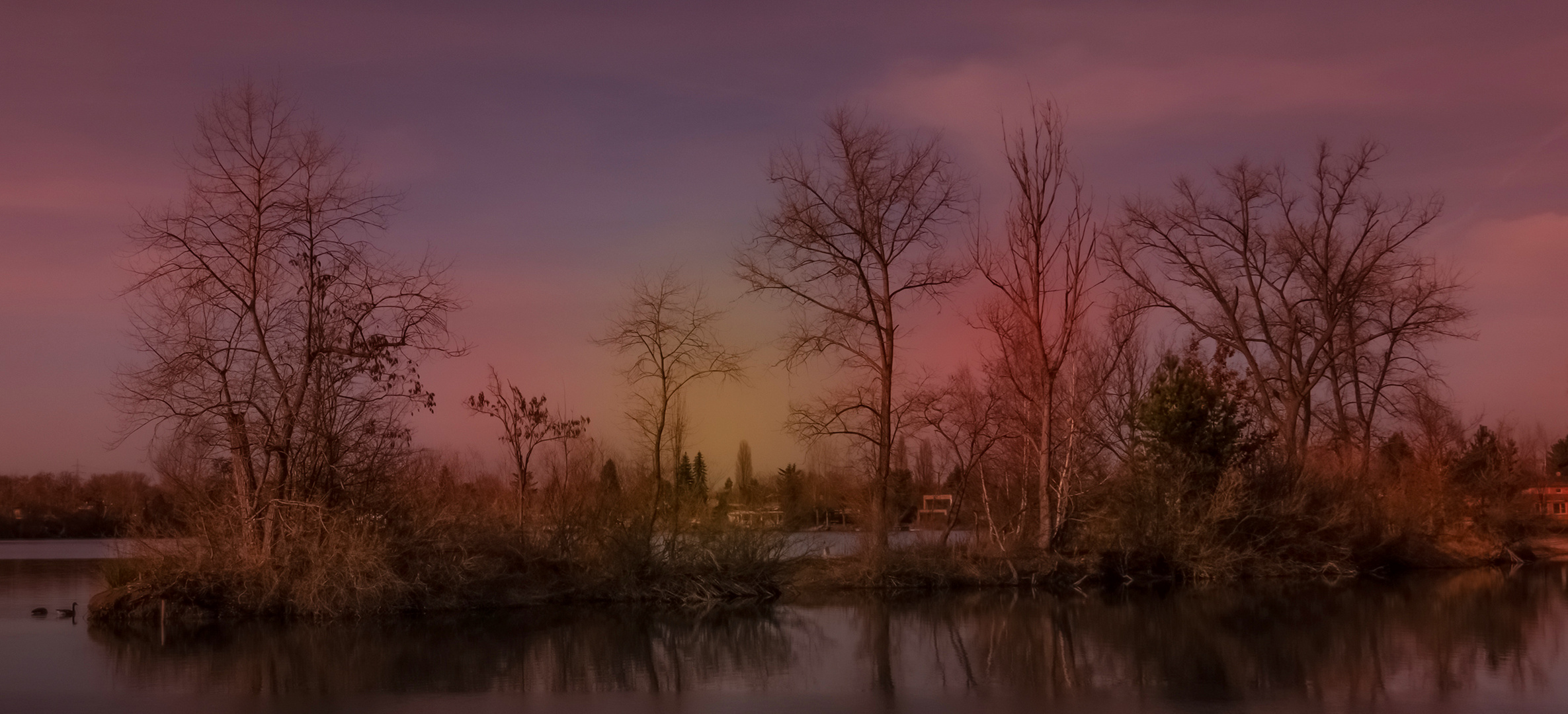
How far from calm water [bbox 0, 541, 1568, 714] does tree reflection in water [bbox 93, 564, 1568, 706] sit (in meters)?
0.06

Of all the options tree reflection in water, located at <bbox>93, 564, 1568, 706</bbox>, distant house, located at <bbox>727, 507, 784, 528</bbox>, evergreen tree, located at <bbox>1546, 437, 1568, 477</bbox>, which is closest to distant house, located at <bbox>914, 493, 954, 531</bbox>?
tree reflection in water, located at <bbox>93, 564, 1568, 706</bbox>

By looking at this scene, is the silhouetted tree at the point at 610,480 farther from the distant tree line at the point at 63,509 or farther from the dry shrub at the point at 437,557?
the distant tree line at the point at 63,509

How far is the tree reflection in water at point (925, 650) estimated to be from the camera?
1389 centimetres

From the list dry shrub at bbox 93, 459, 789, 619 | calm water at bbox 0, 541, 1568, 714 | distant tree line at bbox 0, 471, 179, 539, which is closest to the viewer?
calm water at bbox 0, 541, 1568, 714

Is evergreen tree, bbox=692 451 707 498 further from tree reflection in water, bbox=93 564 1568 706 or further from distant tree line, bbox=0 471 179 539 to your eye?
distant tree line, bbox=0 471 179 539

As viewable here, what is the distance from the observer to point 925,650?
17.2 metres

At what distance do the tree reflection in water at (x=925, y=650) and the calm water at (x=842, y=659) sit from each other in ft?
0.21

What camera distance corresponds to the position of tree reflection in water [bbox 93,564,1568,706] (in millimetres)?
13891

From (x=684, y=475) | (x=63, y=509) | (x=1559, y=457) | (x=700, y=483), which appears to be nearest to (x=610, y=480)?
(x=700, y=483)

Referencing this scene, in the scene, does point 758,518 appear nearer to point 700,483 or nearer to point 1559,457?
point 700,483

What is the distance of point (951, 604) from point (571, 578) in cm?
828

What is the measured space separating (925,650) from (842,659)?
1573mm

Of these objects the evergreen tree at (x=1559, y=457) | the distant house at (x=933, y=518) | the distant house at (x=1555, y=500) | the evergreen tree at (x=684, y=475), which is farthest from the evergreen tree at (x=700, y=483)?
the evergreen tree at (x=1559, y=457)

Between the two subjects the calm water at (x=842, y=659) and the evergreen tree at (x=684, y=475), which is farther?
the evergreen tree at (x=684, y=475)
